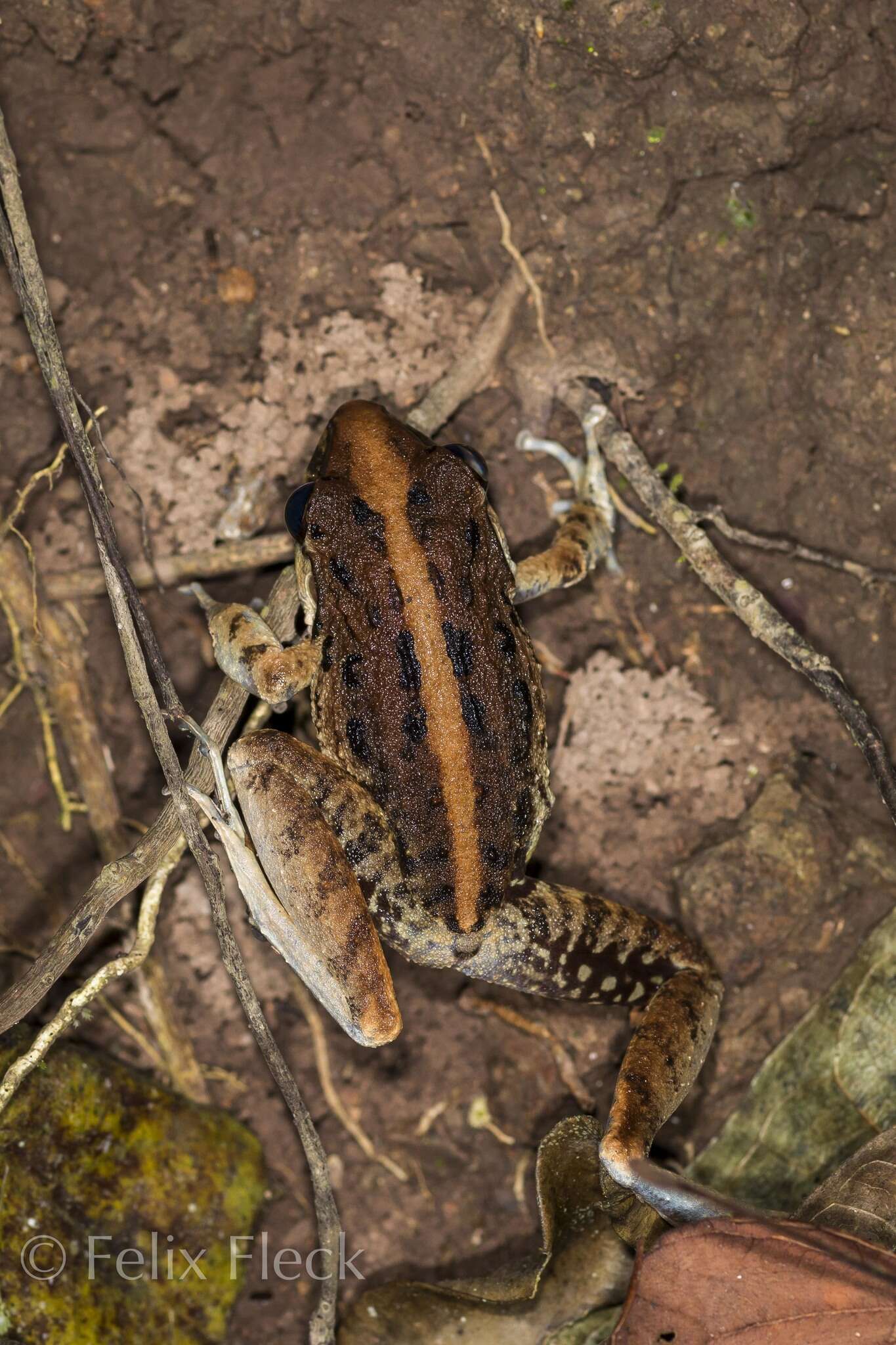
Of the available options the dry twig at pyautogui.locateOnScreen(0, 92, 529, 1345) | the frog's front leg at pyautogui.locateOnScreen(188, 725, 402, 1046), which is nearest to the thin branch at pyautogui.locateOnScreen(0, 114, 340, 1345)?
the dry twig at pyautogui.locateOnScreen(0, 92, 529, 1345)

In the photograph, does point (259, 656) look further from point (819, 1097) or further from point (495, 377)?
point (819, 1097)

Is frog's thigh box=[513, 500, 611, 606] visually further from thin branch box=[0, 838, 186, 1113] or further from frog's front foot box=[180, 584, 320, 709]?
thin branch box=[0, 838, 186, 1113]

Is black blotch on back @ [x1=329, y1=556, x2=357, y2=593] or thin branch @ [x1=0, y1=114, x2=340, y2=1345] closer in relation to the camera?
thin branch @ [x1=0, y1=114, x2=340, y2=1345]

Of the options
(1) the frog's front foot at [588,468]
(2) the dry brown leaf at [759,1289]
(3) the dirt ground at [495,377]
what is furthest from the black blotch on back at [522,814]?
(2) the dry brown leaf at [759,1289]

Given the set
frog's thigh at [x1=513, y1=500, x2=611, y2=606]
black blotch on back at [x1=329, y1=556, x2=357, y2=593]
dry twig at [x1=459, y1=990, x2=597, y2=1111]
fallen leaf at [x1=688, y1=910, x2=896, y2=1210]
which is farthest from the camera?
dry twig at [x1=459, y1=990, x2=597, y2=1111]

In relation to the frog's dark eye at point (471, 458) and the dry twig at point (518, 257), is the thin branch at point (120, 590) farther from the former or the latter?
the dry twig at point (518, 257)

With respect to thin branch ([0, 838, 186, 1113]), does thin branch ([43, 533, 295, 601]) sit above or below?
above
